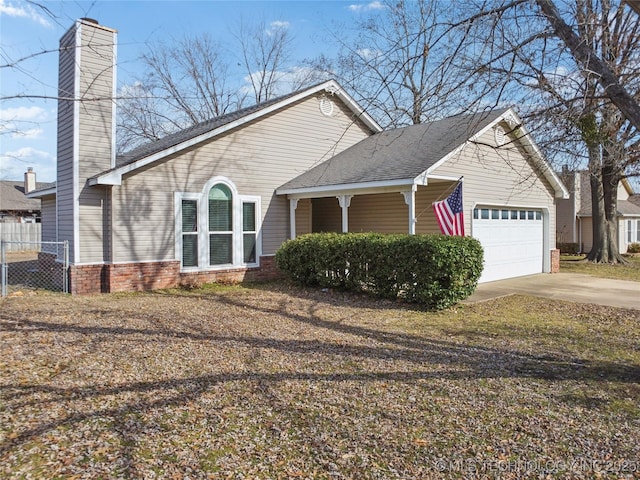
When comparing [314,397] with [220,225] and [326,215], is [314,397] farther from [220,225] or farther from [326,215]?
[326,215]

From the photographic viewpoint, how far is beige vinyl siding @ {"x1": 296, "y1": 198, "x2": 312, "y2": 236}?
14.0 m

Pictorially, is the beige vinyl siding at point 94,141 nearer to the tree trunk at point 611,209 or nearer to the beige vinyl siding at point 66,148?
the beige vinyl siding at point 66,148

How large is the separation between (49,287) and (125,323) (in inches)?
214

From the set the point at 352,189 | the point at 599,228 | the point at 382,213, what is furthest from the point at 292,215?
the point at 599,228

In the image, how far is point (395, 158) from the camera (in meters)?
12.4

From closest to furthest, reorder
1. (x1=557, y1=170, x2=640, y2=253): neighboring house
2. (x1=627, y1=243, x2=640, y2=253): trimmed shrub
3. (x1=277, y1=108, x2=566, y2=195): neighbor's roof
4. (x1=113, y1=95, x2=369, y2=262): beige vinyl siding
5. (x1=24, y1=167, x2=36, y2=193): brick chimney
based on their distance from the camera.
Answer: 1. (x1=277, y1=108, x2=566, y2=195): neighbor's roof
2. (x1=113, y1=95, x2=369, y2=262): beige vinyl siding
3. (x1=627, y1=243, x2=640, y2=253): trimmed shrub
4. (x1=557, y1=170, x2=640, y2=253): neighboring house
5. (x1=24, y1=167, x2=36, y2=193): brick chimney

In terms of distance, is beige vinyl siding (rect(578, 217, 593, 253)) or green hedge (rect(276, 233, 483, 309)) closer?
green hedge (rect(276, 233, 483, 309))

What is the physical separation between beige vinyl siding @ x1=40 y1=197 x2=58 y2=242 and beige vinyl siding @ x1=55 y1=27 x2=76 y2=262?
326cm

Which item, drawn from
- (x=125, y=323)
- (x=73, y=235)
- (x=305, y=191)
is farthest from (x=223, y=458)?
(x=305, y=191)

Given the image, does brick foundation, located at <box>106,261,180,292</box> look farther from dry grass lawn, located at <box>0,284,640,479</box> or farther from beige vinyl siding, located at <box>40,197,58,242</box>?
beige vinyl siding, located at <box>40,197,58,242</box>

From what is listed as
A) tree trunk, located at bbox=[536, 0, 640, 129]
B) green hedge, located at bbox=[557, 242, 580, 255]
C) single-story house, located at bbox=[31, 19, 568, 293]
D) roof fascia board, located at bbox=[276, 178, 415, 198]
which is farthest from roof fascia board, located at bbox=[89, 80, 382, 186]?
green hedge, located at bbox=[557, 242, 580, 255]

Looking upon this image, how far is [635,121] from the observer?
4.72 m

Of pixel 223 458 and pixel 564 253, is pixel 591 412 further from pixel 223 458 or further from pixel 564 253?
pixel 564 253

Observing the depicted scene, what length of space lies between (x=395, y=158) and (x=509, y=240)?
4.79 meters
